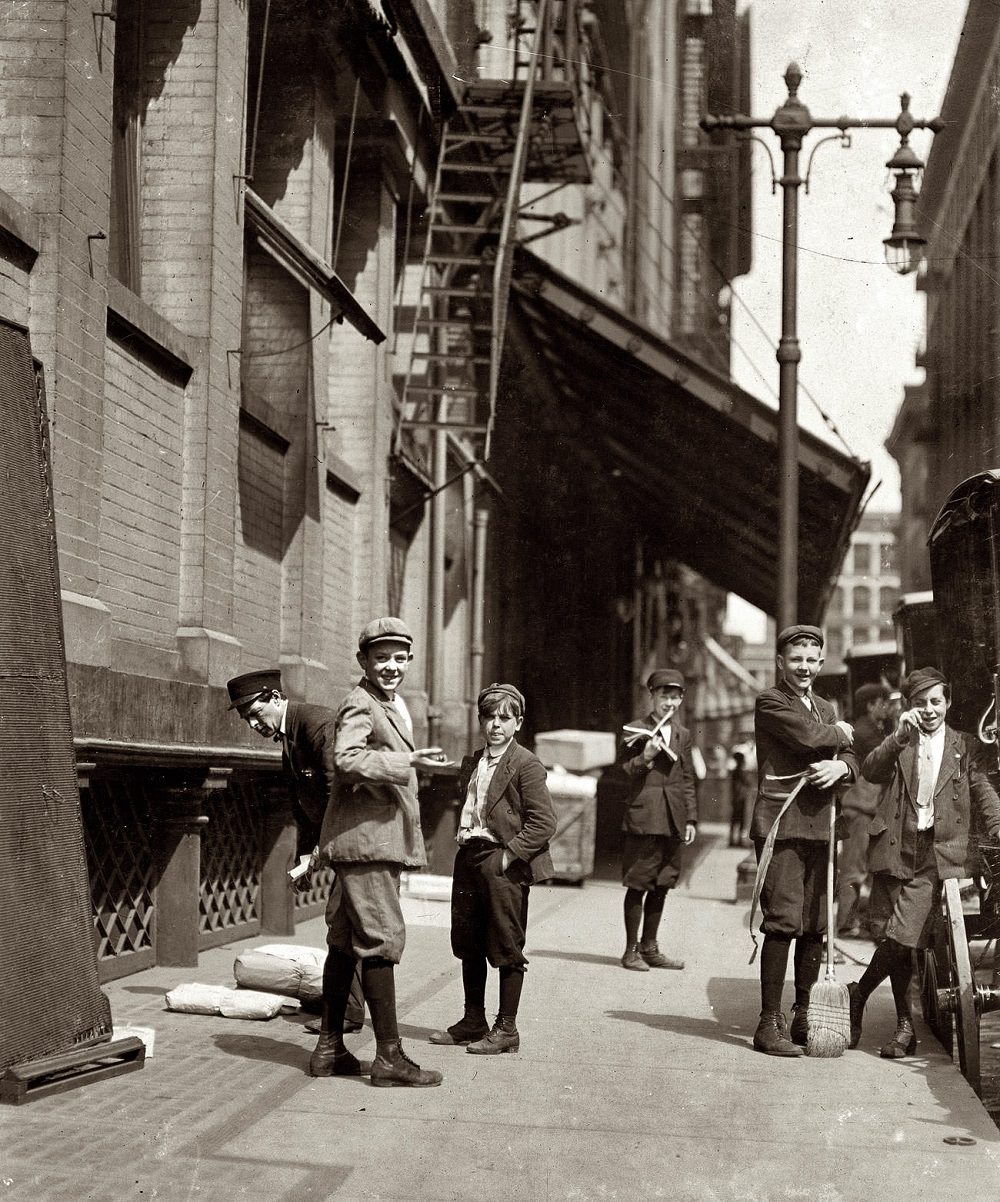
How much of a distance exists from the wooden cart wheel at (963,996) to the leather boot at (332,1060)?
2533 millimetres

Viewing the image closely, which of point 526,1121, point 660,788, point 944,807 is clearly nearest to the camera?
point 526,1121

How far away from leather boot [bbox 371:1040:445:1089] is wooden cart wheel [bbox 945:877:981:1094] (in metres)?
2.26

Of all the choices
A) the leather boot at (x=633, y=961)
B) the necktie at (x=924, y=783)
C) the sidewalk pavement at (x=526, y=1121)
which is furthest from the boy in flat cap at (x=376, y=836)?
the leather boot at (x=633, y=961)

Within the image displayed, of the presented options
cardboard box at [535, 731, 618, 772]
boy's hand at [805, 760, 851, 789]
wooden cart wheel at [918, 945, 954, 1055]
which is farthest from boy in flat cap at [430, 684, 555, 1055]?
cardboard box at [535, 731, 618, 772]

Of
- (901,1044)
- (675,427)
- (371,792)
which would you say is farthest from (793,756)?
(675,427)

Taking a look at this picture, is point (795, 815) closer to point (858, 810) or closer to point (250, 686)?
point (250, 686)

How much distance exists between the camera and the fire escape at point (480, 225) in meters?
18.2

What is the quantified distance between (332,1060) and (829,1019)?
2277 millimetres

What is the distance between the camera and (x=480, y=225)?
19328 millimetres

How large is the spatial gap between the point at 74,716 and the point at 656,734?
429cm

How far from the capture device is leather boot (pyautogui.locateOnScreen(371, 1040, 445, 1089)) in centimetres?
668

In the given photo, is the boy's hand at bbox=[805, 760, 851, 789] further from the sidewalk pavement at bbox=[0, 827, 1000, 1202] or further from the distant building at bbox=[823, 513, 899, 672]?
the distant building at bbox=[823, 513, 899, 672]

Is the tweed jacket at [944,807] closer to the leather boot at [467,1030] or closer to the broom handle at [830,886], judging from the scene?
the broom handle at [830,886]

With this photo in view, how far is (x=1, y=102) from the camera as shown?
9.26 m
